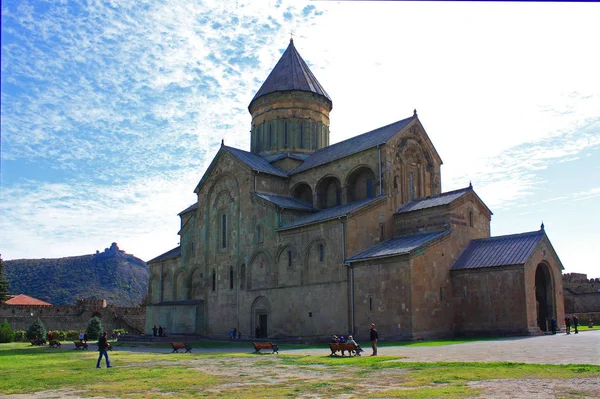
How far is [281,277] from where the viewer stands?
110 feet

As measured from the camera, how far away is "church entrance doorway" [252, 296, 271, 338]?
34.0m

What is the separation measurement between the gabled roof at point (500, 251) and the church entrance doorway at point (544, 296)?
1.56 meters

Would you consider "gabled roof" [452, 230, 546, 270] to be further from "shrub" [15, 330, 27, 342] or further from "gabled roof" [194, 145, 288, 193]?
"shrub" [15, 330, 27, 342]

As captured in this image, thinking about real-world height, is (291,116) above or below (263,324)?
above

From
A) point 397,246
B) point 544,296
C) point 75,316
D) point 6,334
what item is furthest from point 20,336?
point 544,296

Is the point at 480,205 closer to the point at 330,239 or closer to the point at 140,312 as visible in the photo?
the point at 330,239

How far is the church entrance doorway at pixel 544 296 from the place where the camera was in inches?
1176

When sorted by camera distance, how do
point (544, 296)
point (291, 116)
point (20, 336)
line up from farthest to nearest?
point (20, 336)
point (291, 116)
point (544, 296)

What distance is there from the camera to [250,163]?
37.8 m

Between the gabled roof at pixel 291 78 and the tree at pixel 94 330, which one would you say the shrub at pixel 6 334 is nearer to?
the tree at pixel 94 330

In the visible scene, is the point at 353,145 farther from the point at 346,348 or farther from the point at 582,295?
the point at 582,295

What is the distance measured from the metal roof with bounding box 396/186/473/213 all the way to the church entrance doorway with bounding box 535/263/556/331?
550 cm

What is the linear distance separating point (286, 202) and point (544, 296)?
1570cm

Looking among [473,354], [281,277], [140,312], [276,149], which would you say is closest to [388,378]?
→ [473,354]
